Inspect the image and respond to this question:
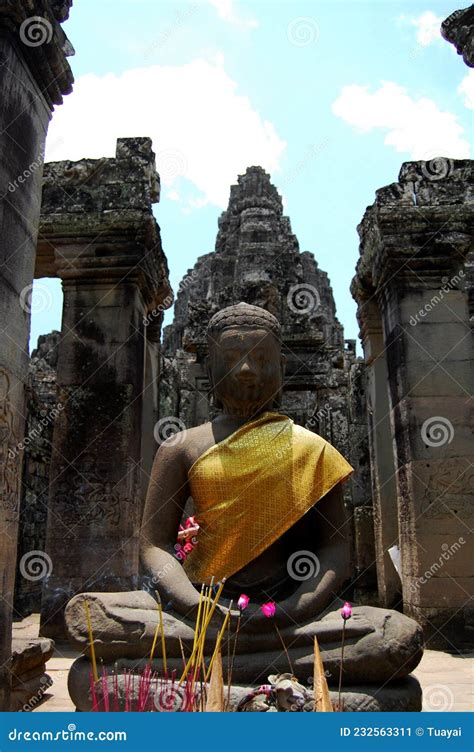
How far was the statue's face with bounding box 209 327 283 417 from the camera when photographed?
13.7 ft

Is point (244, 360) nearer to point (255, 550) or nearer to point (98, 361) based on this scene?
point (255, 550)

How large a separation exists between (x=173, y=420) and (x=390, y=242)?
226 inches

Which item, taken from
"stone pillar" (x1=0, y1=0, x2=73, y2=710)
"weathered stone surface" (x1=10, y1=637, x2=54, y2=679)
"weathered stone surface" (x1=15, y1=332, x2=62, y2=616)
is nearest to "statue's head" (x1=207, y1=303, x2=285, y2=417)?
"stone pillar" (x1=0, y1=0, x2=73, y2=710)

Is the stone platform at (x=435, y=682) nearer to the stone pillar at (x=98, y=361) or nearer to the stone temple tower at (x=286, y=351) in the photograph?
the stone pillar at (x=98, y=361)

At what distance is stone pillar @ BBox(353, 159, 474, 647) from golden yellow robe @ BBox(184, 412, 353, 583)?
3.80m

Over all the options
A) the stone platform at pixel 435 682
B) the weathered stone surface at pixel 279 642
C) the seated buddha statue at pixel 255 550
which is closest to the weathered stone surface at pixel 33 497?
the stone platform at pixel 435 682

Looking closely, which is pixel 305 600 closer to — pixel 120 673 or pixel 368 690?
pixel 368 690

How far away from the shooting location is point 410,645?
11.0 ft

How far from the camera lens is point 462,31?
5805 mm

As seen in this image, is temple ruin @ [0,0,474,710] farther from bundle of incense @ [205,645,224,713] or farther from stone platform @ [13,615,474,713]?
bundle of incense @ [205,645,224,713]

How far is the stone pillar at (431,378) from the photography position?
7219 millimetres

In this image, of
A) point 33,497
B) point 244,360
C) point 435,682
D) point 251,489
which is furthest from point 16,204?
point 33,497

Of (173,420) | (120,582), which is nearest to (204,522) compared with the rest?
(120,582)

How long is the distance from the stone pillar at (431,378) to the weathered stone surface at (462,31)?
8.06 ft
